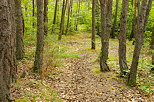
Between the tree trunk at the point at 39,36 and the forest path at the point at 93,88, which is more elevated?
the tree trunk at the point at 39,36

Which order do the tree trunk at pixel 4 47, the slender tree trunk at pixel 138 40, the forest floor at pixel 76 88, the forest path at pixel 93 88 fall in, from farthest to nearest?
the slender tree trunk at pixel 138 40 → the forest path at pixel 93 88 → the forest floor at pixel 76 88 → the tree trunk at pixel 4 47

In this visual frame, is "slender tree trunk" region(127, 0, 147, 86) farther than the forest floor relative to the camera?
Yes

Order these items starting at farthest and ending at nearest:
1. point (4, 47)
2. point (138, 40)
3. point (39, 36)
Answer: point (39, 36) → point (138, 40) → point (4, 47)

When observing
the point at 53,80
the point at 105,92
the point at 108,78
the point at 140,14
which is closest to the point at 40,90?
the point at 53,80

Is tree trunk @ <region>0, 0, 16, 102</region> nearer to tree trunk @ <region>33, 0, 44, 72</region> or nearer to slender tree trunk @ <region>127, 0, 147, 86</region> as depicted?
tree trunk @ <region>33, 0, 44, 72</region>

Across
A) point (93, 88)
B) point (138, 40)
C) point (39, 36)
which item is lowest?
point (93, 88)

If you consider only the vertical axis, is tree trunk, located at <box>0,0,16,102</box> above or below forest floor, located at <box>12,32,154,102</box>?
above

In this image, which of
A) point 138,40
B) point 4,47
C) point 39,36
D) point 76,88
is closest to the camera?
point 4,47

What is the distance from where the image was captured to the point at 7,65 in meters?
2.92

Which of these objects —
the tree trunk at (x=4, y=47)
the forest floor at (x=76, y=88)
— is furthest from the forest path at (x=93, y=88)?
the tree trunk at (x=4, y=47)

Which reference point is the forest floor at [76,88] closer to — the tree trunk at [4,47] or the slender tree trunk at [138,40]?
the slender tree trunk at [138,40]

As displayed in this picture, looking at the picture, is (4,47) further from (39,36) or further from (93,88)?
(93,88)

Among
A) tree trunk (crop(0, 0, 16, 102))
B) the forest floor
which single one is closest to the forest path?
the forest floor

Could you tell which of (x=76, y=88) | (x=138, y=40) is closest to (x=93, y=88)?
(x=76, y=88)
